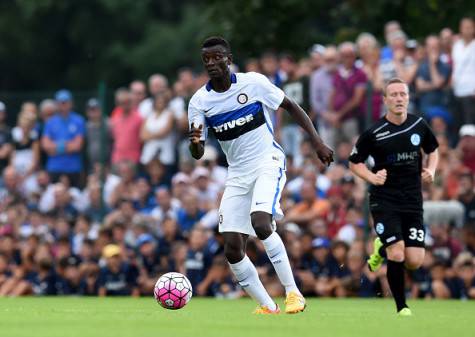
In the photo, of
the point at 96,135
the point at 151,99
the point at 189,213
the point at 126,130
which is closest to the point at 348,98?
the point at 189,213

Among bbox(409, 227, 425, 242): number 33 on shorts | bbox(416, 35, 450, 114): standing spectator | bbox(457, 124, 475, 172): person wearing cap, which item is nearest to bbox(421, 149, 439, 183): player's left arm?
bbox(409, 227, 425, 242): number 33 on shorts

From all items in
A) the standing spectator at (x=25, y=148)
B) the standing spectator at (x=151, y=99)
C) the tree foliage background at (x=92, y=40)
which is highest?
the tree foliage background at (x=92, y=40)

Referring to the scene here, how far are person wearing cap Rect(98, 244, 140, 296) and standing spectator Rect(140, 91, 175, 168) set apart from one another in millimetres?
2121

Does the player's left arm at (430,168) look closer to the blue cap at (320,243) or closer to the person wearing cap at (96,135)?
the blue cap at (320,243)

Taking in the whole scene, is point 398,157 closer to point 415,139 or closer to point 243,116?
point 415,139

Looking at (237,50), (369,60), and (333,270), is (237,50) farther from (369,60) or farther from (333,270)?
(333,270)

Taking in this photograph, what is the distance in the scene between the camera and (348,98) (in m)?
22.1

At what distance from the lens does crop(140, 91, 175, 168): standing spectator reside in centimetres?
2350

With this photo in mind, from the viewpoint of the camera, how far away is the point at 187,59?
143 ft

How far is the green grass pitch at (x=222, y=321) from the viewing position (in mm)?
11453

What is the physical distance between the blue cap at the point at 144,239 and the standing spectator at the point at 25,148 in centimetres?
302

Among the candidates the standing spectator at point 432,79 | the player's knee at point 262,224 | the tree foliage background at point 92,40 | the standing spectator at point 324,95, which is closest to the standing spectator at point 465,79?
the standing spectator at point 432,79

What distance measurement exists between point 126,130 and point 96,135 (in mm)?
569

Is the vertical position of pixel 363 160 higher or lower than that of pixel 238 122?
lower
